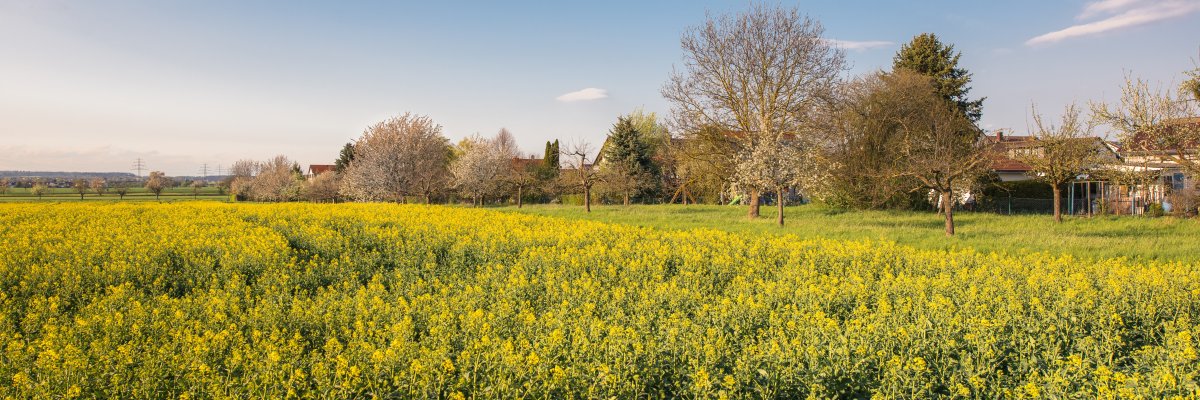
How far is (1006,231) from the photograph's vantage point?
19.3 metres

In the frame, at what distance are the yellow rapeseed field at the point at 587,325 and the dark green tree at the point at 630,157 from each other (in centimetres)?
3383

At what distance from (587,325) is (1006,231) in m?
18.1

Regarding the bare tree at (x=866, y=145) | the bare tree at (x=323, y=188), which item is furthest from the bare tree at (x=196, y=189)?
the bare tree at (x=866, y=145)

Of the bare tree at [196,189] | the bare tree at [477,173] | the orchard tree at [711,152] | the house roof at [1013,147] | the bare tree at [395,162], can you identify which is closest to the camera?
the house roof at [1013,147]

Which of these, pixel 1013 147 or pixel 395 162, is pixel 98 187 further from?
pixel 1013 147

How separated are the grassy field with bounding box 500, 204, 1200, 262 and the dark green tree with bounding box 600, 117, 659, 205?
→ 52.7ft

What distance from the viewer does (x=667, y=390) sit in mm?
4699

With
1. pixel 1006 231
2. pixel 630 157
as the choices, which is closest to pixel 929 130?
pixel 1006 231

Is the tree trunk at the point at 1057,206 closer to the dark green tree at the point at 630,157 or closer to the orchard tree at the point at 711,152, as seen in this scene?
the orchard tree at the point at 711,152

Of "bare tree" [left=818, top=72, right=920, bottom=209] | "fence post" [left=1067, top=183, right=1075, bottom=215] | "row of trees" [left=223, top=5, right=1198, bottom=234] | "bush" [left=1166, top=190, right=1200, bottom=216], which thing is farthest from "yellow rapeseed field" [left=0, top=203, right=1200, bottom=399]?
"fence post" [left=1067, top=183, right=1075, bottom=215]

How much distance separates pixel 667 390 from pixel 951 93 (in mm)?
38673

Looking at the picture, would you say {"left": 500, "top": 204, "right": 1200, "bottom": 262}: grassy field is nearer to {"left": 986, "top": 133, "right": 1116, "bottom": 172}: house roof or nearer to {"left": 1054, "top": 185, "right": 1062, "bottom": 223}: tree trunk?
{"left": 1054, "top": 185, "right": 1062, "bottom": 223}: tree trunk

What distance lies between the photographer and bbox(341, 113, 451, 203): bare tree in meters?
38.8

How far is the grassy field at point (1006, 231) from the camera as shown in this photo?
14.5 m
